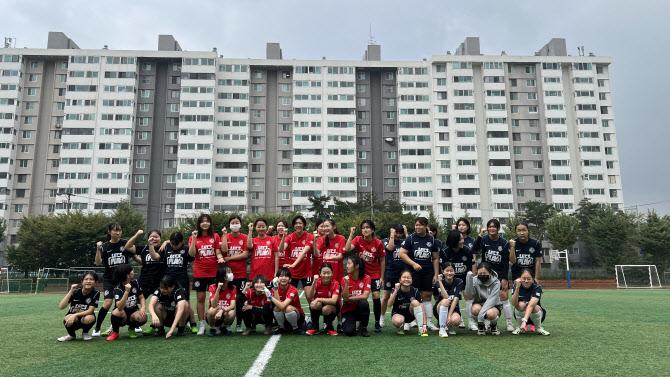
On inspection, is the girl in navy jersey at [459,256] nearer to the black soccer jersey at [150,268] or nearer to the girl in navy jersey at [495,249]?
the girl in navy jersey at [495,249]

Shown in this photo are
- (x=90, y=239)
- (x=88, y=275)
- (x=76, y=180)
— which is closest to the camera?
(x=88, y=275)

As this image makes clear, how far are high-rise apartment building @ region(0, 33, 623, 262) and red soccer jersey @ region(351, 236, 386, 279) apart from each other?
53.8 meters

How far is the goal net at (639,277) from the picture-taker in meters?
33.4

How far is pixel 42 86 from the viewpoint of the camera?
6462cm

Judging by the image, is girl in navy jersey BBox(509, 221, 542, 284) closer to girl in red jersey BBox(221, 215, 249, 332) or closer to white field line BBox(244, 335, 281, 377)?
white field line BBox(244, 335, 281, 377)

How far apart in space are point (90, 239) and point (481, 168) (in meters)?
52.2

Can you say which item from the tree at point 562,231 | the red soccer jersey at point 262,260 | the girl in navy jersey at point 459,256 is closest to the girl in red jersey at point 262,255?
the red soccer jersey at point 262,260

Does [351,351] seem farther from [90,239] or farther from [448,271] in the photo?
[90,239]

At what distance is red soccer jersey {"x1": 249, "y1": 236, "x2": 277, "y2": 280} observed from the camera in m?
8.42

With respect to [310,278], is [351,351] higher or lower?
lower

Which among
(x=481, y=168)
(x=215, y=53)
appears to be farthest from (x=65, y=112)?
(x=481, y=168)

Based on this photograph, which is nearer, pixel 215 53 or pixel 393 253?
pixel 393 253

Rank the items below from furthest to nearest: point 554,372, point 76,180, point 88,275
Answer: point 76,180 < point 88,275 < point 554,372

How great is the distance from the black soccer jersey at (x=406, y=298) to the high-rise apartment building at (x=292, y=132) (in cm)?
5450
